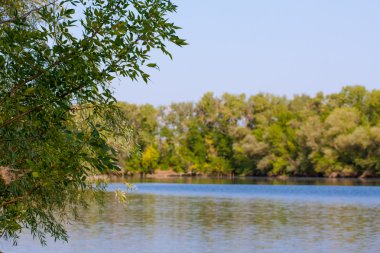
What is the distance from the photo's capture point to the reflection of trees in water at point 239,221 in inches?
1192

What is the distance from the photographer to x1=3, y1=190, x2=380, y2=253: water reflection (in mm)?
26503

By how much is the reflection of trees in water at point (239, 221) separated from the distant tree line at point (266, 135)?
155 feet

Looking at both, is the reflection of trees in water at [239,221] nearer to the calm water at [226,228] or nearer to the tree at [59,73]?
the calm water at [226,228]

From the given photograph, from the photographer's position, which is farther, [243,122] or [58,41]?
[243,122]

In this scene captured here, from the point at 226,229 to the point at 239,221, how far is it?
3863 millimetres

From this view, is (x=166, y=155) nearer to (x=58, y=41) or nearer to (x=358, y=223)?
(x=358, y=223)

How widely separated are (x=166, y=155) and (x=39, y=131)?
11238 cm

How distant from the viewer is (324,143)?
97000mm

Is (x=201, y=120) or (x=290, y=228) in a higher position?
(x=201, y=120)

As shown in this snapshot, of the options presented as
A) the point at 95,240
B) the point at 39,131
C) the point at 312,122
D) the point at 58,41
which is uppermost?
the point at 312,122

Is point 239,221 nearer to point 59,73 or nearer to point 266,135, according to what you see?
point 59,73

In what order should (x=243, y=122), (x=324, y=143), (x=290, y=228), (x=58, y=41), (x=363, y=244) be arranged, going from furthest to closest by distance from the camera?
(x=243, y=122), (x=324, y=143), (x=290, y=228), (x=363, y=244), (x=58, y=41)

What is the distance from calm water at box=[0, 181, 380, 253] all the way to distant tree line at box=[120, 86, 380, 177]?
148 feet

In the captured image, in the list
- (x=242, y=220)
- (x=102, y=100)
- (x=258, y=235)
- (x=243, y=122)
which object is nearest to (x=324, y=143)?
(x=243, y=122)
